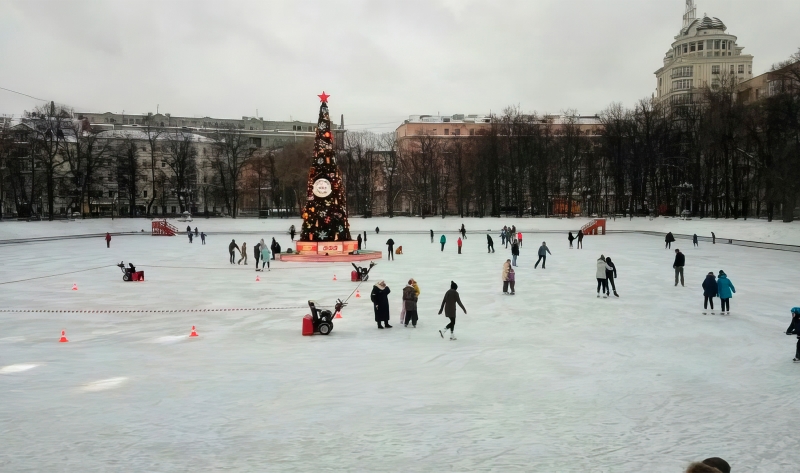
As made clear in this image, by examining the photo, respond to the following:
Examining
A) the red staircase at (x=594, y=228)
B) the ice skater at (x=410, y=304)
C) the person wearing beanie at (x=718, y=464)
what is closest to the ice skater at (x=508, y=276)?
the ice skater at (x=410, y=304)

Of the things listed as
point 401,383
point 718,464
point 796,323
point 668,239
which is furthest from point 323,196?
point 718,464

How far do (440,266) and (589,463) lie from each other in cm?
2285

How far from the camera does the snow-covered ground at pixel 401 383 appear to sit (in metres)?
7.73

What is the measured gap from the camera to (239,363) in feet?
39.9

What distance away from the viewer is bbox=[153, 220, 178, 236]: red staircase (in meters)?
60.2

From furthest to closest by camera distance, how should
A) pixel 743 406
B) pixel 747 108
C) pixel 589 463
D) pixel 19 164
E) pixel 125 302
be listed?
pixel 19 164
pixel 747 108
pixel 125 302
pixel 743 406
pixel 589 463

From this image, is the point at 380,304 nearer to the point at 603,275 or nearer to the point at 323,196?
the point at 603,275

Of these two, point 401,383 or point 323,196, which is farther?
point 323,196

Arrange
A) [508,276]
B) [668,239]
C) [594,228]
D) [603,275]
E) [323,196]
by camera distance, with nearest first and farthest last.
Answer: [603,275]
[508,276]
[323,196]
[668,239]
[594,228]

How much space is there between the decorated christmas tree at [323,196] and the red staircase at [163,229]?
96.6 feet

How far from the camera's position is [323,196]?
35000mm

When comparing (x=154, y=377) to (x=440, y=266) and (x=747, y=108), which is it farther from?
(x=747, y=108)

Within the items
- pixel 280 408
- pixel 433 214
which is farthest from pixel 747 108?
pixel 280 408

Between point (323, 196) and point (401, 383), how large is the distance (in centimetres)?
2512
